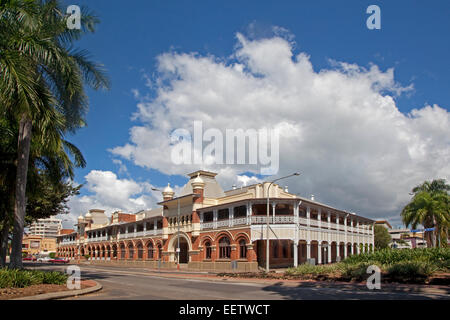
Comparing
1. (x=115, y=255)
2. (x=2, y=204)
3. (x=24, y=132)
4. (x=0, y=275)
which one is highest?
(x=24, y=132)

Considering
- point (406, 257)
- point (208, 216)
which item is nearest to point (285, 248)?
point (208, 216)

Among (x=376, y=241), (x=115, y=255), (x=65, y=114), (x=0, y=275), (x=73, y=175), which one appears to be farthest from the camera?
(x=376, y=241)

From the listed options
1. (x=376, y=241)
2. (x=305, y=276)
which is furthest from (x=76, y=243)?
(x=305, y=276)

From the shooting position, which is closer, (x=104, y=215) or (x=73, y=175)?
(x=73, y=175)

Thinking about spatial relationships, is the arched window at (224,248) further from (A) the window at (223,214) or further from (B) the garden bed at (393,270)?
(B) the garden bed at (393,270)

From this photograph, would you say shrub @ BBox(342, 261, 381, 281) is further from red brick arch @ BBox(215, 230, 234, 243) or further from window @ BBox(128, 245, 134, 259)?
window @ BBox(128, 245, 134, 259)

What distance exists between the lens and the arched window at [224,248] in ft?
133

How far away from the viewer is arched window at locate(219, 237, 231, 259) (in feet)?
133

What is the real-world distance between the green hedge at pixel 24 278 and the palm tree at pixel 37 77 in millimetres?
1858

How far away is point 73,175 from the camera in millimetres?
20641

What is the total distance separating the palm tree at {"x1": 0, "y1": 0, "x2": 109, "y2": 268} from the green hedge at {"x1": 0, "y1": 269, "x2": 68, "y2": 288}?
6.10ft
